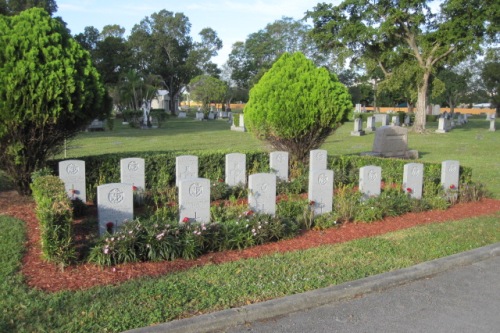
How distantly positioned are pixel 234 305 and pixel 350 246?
2583 mm

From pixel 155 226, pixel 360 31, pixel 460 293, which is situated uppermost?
pixel 360 31

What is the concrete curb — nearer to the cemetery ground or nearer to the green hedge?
the cemetery ground

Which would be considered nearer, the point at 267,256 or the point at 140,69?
the point at 267,256

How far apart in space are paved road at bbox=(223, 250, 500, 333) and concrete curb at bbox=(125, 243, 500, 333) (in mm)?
70

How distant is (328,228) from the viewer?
298 inches

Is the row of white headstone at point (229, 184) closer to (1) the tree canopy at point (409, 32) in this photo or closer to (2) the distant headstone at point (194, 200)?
A: (2) the distant headstone at point (194, 200)

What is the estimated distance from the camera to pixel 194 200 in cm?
665

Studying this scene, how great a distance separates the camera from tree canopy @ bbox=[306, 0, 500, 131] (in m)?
27.7

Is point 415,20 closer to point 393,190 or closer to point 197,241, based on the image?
point 393,190

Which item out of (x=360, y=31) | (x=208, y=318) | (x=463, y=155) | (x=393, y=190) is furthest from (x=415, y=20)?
(x=208, y=318)

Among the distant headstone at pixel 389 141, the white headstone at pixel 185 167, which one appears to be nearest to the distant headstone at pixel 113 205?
the white headstone at pixel 185 167

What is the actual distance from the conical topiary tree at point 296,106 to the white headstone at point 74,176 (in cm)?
504

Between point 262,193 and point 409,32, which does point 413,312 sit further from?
point 409,32

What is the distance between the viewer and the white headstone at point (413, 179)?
372 inches
